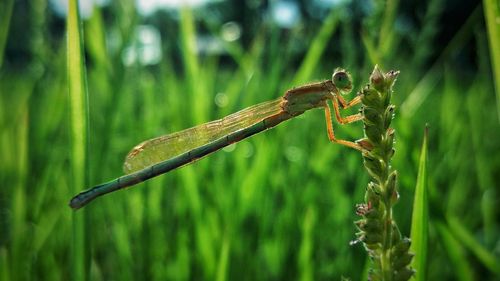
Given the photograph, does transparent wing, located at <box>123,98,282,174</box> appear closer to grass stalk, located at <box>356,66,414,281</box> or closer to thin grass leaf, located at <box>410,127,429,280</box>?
thin grass leaf, located at <box>410,127,429,280</box>

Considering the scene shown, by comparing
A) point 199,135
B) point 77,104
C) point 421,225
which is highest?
point 199,135

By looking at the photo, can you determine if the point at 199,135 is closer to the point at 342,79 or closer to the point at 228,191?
the point at 228,191

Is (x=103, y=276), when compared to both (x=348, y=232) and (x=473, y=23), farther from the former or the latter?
(x=473, y=23)

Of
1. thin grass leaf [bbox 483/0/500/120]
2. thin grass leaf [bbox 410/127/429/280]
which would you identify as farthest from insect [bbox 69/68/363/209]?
thin grass leaf [bbox 410/127/429/280]

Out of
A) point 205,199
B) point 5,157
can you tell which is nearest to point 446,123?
point 205,199

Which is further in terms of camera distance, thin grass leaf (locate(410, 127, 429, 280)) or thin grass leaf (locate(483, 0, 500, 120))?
thin grass leaf (locate(483, 0, 500, 120))

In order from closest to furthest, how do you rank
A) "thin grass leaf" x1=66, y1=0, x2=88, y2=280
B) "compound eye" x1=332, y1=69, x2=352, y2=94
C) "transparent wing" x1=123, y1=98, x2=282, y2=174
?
"thin grass leaf" x1=66, y1=0, x2=88, y2=280, "compound eye" x1=332, y1=69, x2=352, y2=94, "transparent wing" x1=123, y1=98, x2=282, y2=174

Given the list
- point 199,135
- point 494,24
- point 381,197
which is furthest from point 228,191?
point 381,197

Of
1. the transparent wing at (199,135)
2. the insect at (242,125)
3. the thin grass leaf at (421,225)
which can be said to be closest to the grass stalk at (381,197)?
the thin grass leaf at (421,225)
